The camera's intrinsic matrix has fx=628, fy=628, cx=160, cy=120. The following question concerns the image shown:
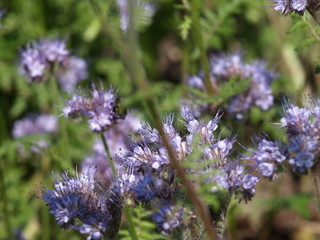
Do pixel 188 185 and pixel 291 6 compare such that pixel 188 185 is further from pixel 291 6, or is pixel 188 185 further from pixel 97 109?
pixel 97 109

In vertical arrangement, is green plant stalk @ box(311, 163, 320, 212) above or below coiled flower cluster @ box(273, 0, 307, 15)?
below

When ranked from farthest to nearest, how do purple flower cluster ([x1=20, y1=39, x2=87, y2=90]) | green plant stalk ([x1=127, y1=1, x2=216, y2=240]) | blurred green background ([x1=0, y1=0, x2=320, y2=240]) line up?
blurred green background ([x1=0, y1=0, x2=320, y2=240])
purple flower cluster ([x1=20, y1=39, x2=87, y2=90])
green plant stalk ([x1=127, y1=1, x2=216, y2=240])

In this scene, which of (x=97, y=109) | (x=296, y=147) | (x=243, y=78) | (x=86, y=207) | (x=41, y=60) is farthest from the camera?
(x=41, y=60)

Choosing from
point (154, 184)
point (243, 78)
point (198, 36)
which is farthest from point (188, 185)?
point (243, 78)

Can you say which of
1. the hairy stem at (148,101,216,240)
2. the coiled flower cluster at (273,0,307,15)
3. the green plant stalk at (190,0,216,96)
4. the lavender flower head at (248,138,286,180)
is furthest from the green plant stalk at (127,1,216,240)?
the green plant stalk at (190,0,216,96)

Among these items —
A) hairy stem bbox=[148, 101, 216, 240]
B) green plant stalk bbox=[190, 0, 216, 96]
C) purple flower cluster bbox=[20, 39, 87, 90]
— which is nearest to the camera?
hairy stem bbox=[148, 101, 216, 240]

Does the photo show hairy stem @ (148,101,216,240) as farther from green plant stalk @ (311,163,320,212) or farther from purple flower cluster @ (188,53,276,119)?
purple flower cluster @ (188,53,276,119)

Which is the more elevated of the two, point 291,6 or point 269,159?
point 291,6
